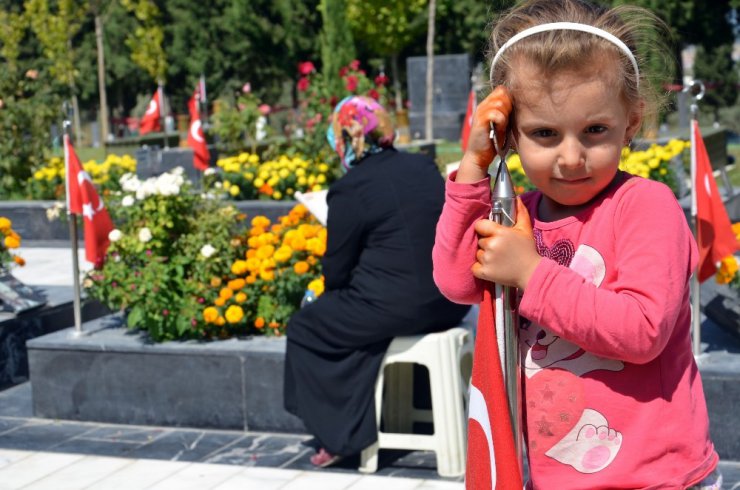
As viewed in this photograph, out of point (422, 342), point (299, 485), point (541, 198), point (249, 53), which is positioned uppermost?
point (249, 53)

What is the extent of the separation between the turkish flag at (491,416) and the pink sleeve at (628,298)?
8 cm

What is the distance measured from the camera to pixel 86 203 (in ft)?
19.1

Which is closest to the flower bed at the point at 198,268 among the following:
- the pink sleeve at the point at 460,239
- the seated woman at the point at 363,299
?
the seated woman at the point at 363,299

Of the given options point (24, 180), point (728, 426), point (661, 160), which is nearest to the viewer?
point (728, 426)

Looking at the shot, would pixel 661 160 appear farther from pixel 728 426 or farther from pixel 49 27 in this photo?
pixel 49 27

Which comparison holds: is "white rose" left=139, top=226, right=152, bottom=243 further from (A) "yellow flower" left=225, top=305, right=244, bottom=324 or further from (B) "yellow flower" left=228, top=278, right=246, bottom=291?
(A) "yellow flower" left=225, top=305, right=244, bottom=324

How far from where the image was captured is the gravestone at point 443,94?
81.8 feet

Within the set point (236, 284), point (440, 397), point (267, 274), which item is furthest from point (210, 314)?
point (440, 397)

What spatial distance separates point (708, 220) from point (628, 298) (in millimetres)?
2890

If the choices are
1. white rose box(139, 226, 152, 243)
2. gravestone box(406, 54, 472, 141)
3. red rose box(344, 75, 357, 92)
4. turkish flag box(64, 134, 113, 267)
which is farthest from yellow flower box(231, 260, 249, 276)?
gravestone box(406, 54, 472, 141)

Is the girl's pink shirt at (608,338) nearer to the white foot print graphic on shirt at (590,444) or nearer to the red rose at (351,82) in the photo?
the white foot print graphic on shirt at (590,444)

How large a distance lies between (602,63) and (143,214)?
13.8 feet

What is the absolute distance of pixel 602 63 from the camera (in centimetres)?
179

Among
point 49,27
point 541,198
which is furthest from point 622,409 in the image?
point 49,27
